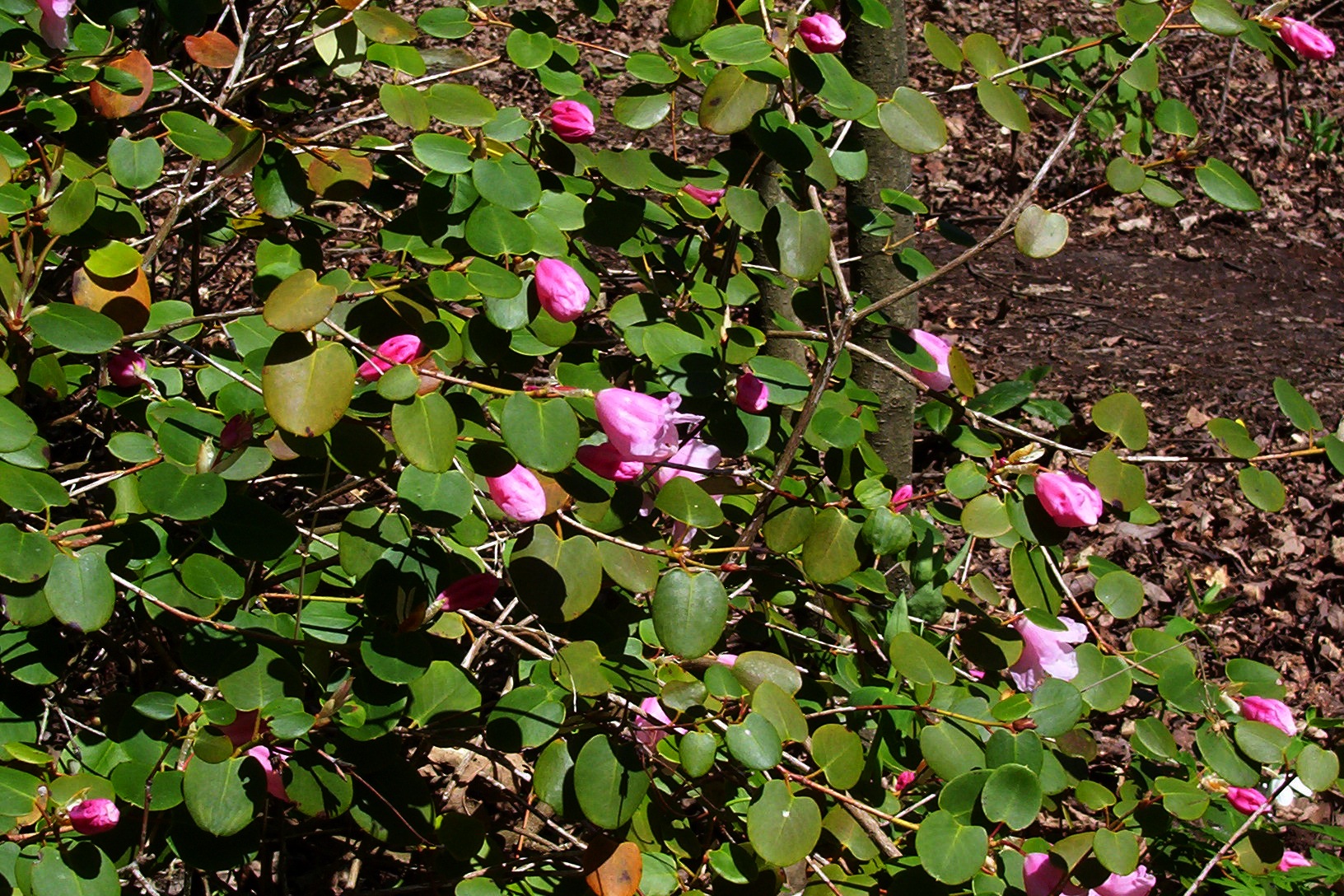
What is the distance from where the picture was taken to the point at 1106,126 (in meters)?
1.78

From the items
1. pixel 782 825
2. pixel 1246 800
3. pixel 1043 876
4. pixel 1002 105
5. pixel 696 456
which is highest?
pixel 1002 105

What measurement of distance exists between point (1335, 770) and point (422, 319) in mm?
1215

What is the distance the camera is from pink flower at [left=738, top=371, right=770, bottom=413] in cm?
139

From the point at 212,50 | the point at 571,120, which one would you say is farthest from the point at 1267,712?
the point at 212,50

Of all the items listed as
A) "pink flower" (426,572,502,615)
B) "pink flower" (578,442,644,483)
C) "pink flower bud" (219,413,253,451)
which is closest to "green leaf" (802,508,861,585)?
"pink flower" (578,442,644,483)

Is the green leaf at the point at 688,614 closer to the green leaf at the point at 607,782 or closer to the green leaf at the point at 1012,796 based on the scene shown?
the green leaf at the point at 607,782

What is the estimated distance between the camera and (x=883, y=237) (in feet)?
7.10

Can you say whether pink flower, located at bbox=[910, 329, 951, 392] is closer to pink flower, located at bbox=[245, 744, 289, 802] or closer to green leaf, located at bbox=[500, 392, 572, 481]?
green leaf, located at bbox=[500, 392, 572, 481]

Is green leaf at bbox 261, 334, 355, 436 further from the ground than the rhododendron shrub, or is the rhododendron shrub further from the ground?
green leaf at bbox 261, 334, 355, 436

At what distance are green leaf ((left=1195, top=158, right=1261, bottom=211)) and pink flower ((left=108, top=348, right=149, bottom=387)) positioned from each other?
1294 mm

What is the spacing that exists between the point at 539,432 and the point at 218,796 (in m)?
0.50

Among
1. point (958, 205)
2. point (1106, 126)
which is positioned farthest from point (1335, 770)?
point (958, 205)

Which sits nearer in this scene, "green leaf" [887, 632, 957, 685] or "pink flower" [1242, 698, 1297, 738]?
"green leaf" [887, 632, 957, 685]

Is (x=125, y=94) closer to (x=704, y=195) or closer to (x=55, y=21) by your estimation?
(x=55, y=21)
